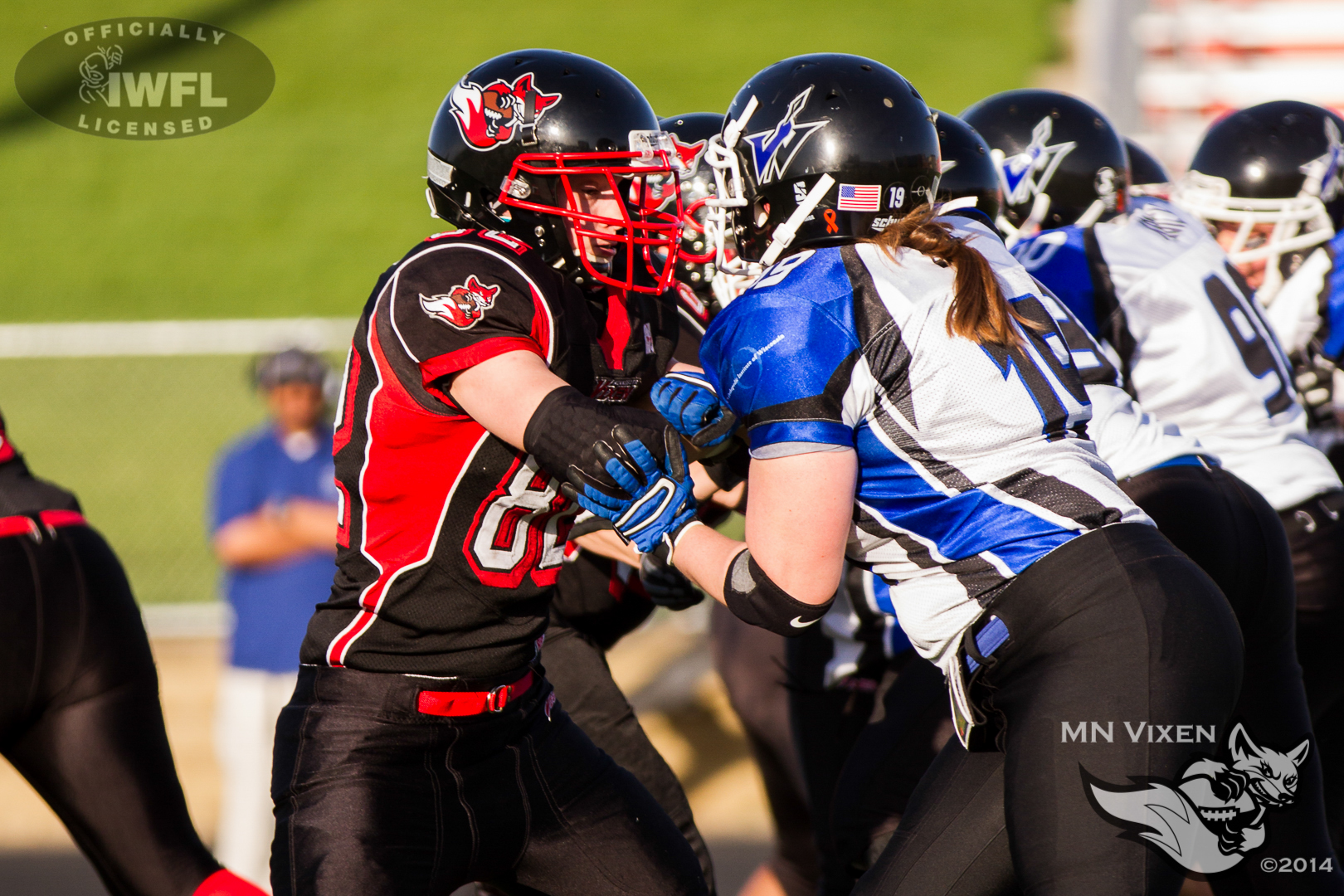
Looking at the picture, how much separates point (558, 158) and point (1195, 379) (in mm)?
1746

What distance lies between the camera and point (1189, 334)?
3.25 meters

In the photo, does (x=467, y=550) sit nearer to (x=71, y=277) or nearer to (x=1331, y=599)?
(x=1331, y=599)

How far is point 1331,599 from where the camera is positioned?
3.42 m

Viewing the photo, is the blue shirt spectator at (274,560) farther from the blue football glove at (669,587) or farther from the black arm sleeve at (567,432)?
the black arm sleeve at (567,432)

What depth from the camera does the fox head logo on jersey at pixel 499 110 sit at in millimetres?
2586

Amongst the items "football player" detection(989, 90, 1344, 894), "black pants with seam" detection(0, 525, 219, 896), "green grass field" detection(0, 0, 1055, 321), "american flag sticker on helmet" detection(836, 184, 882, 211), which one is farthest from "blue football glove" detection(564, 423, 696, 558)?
"green grass field" detection(0, 0, 1055, 321)

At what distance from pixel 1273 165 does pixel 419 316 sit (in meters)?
2.95

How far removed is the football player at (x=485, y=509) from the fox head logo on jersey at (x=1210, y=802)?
34.2 inches

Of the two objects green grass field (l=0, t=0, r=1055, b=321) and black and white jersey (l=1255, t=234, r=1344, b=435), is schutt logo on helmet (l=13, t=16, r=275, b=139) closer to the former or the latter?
black and white jersey (l=1255, t=234, r=1344, b=435)

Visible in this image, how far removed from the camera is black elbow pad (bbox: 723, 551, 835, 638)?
7.15 feet

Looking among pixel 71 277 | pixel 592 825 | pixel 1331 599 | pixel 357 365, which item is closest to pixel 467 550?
pixel 357 365

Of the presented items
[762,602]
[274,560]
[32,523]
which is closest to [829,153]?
[762,602]

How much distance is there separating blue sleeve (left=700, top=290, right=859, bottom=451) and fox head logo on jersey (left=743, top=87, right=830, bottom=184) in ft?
1.21

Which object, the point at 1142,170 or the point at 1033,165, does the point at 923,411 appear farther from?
the point at 1142,170
